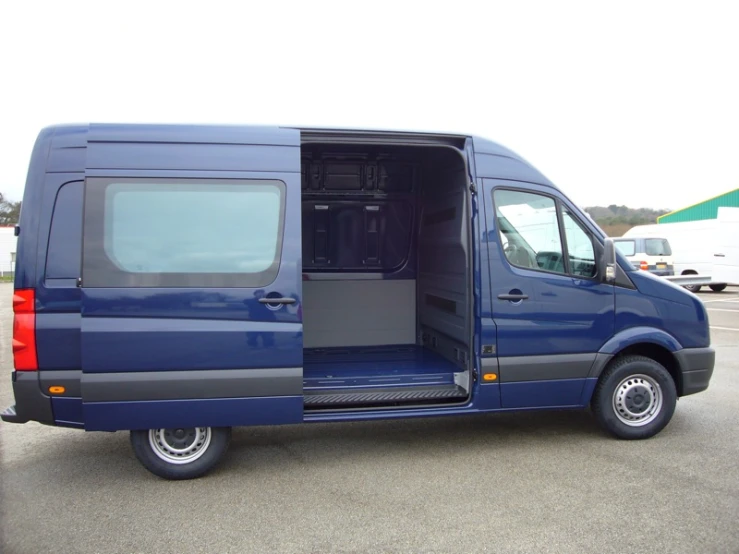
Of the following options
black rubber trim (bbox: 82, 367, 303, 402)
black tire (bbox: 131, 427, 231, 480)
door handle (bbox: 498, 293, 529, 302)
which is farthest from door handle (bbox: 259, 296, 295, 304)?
door handle (bbox: 498, 293, 529, 302)

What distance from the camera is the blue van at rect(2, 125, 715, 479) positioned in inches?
168

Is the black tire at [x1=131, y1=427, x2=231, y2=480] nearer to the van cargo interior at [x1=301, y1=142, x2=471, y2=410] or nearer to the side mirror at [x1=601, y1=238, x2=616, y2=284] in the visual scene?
the van cargo interior at [x1=301, y1=142, x2=471, y2=410]

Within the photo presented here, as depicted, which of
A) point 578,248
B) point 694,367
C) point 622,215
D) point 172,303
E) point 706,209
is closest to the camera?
point 172,303

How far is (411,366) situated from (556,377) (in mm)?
1398

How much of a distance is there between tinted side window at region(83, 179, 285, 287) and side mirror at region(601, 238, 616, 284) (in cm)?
266

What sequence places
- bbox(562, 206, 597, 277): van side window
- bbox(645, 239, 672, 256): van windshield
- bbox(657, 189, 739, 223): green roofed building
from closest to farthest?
1. bbox(562, 206, 597, 277): van side window
2. bbox(645, 239, 672, 256): van windshield
3. bbox(657, 189, 739, 223): green roofed building

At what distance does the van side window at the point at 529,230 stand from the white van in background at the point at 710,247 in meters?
15.6

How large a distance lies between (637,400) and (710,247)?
17.4 meters

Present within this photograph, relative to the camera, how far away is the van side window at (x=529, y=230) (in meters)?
5.09

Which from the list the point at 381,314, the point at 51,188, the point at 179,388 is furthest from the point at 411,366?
the point at 51,188

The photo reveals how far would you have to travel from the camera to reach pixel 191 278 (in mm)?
4383

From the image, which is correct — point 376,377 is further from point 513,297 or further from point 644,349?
point 644,349

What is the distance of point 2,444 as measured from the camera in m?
5.50

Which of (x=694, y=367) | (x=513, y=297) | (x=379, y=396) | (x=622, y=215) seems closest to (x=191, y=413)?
(x=379, y=396)
